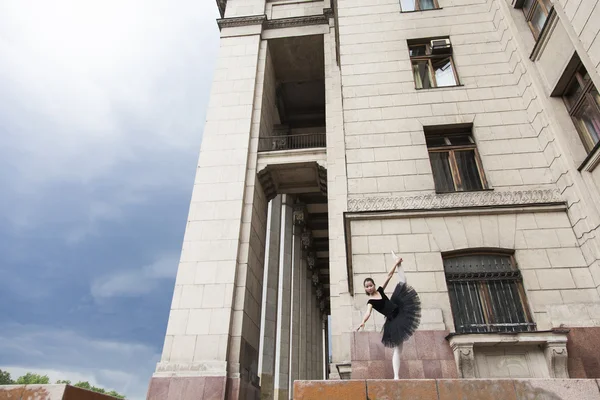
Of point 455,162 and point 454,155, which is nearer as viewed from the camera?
point 455,162

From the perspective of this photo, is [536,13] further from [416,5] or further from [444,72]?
[416,5]

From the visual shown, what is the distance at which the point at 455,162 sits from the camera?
1121cm

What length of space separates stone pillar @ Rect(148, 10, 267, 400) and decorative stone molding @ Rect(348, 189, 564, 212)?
6.20 m

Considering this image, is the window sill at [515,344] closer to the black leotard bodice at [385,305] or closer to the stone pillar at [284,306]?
the black leotard bodice at [385,305]

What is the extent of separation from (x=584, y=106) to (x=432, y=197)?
4685 millimetres

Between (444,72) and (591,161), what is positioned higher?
(444,72)

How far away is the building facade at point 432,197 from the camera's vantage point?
27.2ft

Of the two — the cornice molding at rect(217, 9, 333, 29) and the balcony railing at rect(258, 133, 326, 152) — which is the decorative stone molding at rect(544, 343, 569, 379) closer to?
the balcony railing at rect(258, 133, 326, 152)

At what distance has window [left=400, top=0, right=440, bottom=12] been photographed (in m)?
15.2

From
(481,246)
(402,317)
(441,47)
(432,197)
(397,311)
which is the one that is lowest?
(402,317)

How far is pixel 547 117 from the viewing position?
1039 centimetres

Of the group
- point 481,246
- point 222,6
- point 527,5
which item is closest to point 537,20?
point 527,5

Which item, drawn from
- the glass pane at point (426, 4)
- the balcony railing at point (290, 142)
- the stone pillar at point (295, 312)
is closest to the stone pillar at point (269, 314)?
the stone pillar at point (295, 312)

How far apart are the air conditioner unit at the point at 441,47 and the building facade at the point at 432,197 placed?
95mm
